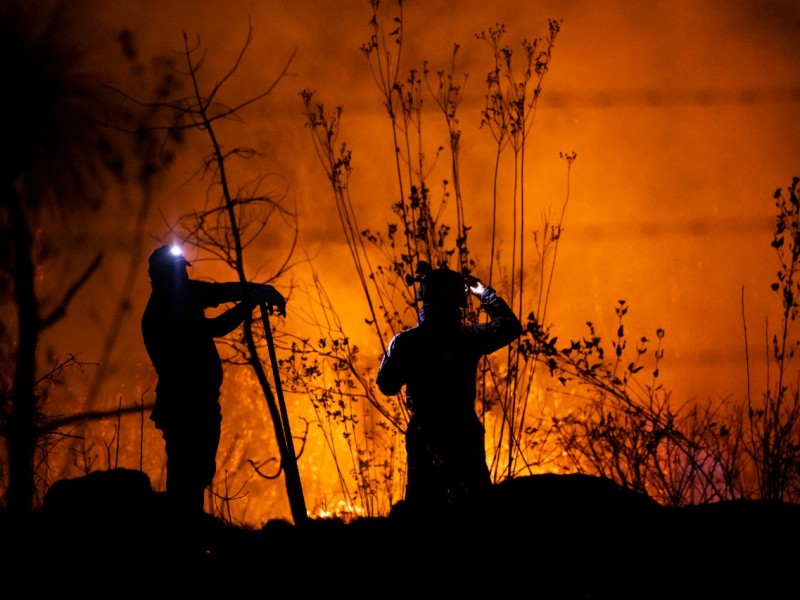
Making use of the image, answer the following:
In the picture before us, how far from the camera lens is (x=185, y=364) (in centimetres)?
430

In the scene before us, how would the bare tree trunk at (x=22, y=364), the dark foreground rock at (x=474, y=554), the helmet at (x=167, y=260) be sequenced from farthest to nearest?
the bare tree trunk at (x=22, y=364) < the helmet at (x=167, y=260) < the dark foreground rock at (x=474, y=554)

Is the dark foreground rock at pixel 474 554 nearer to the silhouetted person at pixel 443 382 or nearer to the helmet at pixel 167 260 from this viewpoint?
the silhouetted person at pixel 443 382

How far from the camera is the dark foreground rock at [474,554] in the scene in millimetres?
3479

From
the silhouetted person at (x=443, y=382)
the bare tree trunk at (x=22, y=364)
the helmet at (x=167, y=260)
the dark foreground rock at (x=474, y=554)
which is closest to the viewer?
the dark foreground rock at (x=474, y=554)

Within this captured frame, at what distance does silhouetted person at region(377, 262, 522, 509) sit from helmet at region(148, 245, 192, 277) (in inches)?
53.1

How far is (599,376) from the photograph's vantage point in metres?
5.27

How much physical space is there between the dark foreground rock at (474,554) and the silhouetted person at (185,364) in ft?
1.02

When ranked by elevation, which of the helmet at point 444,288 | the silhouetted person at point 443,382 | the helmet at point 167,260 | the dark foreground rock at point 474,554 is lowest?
the dark foreground rock at point 474,554

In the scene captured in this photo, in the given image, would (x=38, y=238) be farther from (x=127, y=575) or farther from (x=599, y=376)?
(x=599, y=376)

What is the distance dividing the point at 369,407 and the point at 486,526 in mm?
2177

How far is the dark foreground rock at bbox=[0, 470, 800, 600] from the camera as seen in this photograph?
3479 millimetres

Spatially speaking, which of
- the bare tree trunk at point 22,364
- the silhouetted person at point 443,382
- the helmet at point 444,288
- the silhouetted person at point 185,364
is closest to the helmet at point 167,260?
the silhouetted person at point 185,364

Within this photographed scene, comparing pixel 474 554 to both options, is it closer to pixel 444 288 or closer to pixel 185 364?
pixel 444 288

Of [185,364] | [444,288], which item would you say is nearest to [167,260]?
[185,364]
